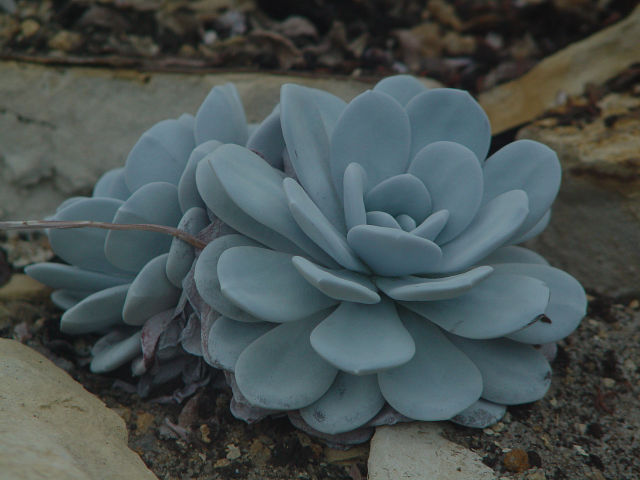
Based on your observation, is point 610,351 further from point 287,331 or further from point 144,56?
point 144,56

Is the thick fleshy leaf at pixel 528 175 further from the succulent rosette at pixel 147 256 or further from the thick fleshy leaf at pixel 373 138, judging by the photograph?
the succulent rosette at pixel 147 256

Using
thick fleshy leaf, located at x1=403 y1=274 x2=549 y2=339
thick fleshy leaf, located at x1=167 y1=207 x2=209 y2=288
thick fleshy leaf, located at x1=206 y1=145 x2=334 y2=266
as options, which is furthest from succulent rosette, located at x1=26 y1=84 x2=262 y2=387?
thick fleshy leaf, located at x1=403 y1=274 x2=549 y2=339

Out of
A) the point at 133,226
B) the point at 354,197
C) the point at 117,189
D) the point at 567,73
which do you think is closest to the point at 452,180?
the point at 354,197

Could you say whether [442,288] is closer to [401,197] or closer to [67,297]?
[401,197]

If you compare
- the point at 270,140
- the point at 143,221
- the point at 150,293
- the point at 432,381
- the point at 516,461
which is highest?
the point at 270,140

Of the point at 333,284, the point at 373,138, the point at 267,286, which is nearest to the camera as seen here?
the point at 333,284

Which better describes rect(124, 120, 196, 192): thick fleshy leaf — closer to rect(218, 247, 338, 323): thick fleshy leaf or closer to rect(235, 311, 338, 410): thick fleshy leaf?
rect(218, 247, 338, 323): thick fleshy leaf
